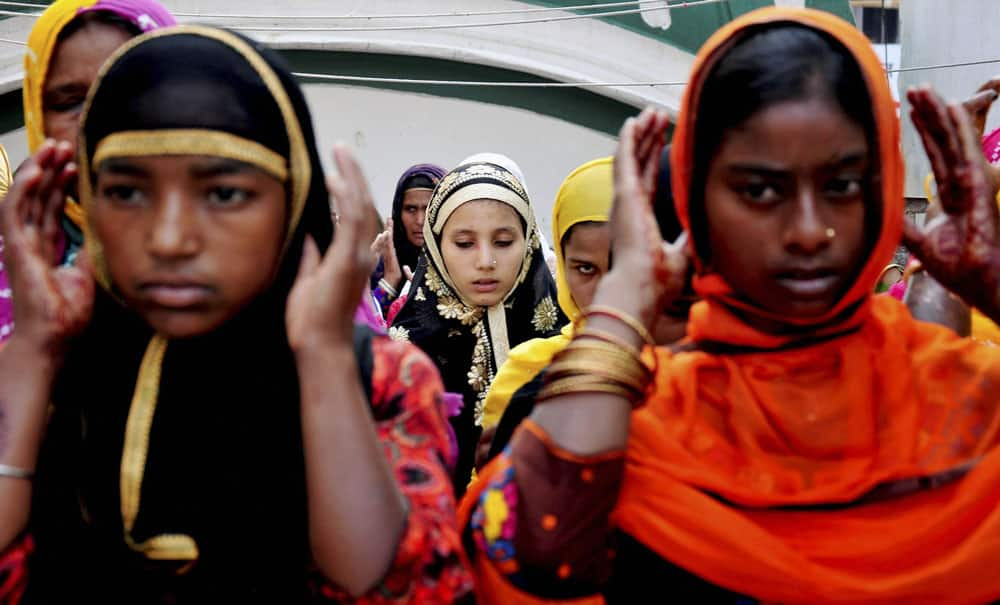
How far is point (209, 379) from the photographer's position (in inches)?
65.2

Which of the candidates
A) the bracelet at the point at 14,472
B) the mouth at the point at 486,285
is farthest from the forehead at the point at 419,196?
the bracelet at the point at 14,472

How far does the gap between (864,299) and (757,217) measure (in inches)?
10.5

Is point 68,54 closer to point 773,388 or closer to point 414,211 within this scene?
point 773,388

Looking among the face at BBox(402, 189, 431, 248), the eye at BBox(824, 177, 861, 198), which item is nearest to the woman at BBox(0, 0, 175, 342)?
the eye at BBox(824, 177, 861, 198)

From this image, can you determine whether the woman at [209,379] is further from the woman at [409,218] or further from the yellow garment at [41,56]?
the woman at [409,218]

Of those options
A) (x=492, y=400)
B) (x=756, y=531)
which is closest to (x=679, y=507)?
(x=756, y=531)

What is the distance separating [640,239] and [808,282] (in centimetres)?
28

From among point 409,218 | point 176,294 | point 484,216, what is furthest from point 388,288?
point 176,294

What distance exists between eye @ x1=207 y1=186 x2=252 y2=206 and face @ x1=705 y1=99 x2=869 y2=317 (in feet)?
2.55

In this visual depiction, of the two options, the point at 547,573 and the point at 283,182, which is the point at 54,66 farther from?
the point at 547,573

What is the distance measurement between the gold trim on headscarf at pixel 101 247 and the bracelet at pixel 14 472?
14 centimetres

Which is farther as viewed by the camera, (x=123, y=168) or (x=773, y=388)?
(x=773, y=388)

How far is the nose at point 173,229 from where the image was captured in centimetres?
152

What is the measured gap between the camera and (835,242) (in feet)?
5.46
